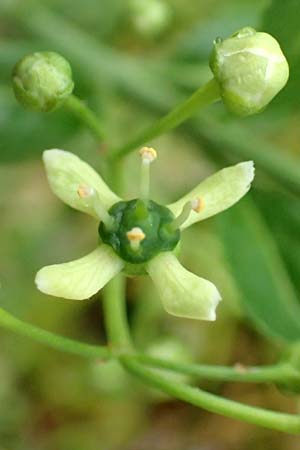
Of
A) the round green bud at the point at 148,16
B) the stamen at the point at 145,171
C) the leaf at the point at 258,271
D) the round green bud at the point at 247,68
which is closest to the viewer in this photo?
the round green bud at the point at 247,68

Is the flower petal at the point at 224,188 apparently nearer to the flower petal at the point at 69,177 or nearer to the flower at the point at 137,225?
the flower at the point at 137,225

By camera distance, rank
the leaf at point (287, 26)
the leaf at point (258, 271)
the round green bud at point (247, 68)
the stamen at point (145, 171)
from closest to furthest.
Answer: the round green bud at point (247, 68)
the stamen at point (145, 171)
the leaf at point (287, 26)
the leaf at point (258, 271)

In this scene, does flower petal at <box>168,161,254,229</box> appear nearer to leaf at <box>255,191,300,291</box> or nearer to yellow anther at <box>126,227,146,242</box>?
yellow anther at <box>126,227,146,242</box>

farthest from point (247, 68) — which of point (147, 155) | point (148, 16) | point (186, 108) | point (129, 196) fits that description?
point (129, 196)

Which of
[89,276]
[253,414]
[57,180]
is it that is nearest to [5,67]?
[57,180]

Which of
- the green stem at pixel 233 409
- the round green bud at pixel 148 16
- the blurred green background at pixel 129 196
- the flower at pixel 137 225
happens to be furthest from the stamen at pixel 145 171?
the round green bud at pixel 148 16

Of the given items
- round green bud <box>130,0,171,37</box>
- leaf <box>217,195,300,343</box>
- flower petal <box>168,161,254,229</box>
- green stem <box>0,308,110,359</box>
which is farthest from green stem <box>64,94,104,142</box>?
round green bud <box>130,0,171,37</box>

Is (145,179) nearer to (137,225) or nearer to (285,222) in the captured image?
(137,225)
